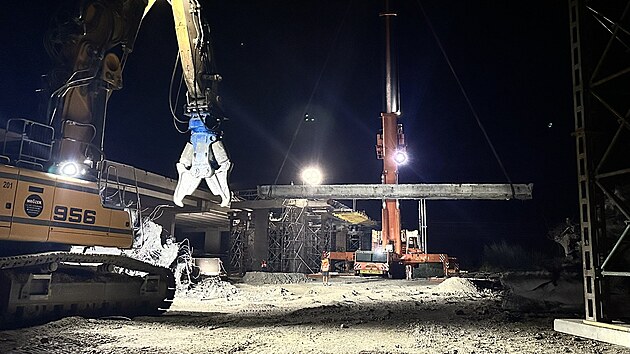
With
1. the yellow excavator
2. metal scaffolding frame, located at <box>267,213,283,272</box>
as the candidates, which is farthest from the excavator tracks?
metal scaffolding frame, located at <box>267,213,283,272</box>

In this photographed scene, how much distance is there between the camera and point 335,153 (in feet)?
182

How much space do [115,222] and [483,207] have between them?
48.6 m

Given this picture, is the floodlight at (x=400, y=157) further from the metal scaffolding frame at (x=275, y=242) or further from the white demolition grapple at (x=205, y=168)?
the white demolition grapple at (x=205, y=168)

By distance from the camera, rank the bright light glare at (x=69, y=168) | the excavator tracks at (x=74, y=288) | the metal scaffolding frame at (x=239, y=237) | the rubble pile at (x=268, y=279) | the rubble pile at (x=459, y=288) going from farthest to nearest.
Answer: the metal scaffolding frame at (x=239, y=237) → the rubble pile at (x=268, y=279) → the rubble pile at (x=459, y=288) → the bright light glare at (x=69, y=168) → the excavator tracks at (x=74, y=288)

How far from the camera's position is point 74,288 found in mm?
8617

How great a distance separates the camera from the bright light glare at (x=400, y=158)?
26.8 m

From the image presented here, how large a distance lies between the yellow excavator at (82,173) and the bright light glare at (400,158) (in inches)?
716

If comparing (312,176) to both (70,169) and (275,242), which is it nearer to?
(275,242)

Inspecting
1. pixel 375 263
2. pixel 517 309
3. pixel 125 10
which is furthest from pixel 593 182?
pixel 375 263

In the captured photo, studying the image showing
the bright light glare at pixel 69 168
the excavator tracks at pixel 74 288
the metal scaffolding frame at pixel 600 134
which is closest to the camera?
the metal scaffolding frame at pixel 600 134

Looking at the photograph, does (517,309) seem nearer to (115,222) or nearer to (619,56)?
(619,56)

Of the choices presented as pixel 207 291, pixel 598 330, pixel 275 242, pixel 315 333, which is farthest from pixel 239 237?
pixel 598 330

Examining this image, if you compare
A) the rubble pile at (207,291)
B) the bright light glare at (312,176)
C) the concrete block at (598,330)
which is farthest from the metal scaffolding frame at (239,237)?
the concrete block at (598,330)

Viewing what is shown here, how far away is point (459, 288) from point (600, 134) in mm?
12170
